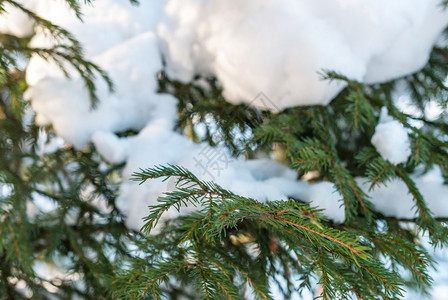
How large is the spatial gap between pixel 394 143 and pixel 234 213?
637 mm

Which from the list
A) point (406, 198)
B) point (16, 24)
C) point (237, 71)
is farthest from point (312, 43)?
point (16, 24)

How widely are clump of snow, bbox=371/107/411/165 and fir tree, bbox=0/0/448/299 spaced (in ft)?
0.09

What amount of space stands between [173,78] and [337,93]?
66 centimetres

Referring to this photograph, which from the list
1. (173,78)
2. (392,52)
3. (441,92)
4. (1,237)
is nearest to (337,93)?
(392,52)

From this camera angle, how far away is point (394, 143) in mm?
1062

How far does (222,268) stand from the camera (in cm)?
86

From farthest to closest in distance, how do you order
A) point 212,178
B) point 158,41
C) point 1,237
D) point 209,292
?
1. point 158,41
2. point 1,237
3. point 212,178
4. point 209,292

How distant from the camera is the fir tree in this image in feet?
2.43

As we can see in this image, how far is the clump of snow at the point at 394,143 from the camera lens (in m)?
1.06

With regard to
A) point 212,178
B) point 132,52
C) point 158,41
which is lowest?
point 212,178

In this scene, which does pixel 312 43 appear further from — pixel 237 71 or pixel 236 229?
pixel 236 229

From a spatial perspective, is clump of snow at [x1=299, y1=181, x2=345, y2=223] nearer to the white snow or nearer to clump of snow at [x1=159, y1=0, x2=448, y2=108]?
the white snow

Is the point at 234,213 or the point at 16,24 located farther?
the point at 16,24

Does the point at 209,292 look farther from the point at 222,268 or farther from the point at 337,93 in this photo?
the point at 337,93
